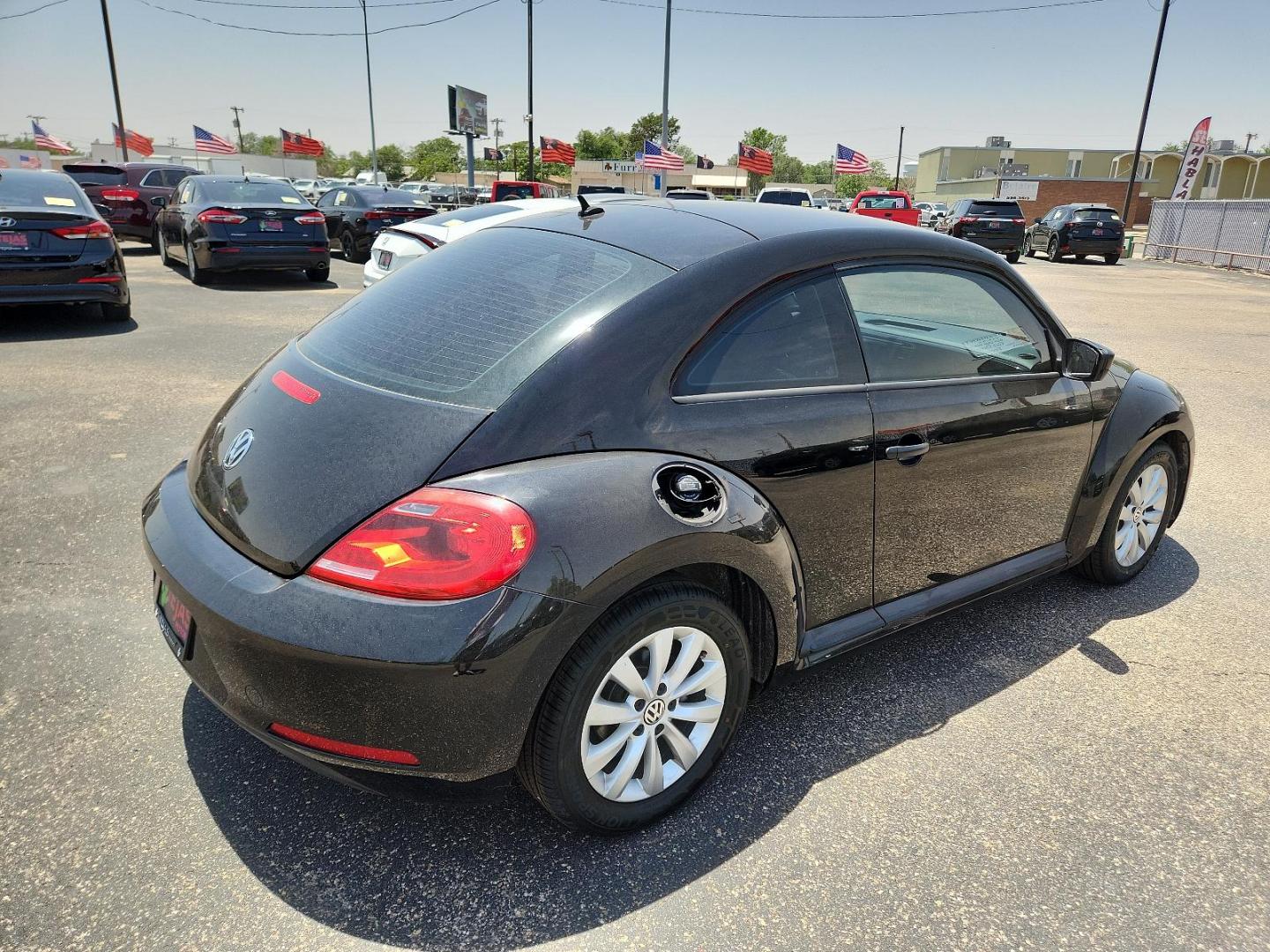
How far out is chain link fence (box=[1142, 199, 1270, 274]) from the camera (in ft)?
75.7

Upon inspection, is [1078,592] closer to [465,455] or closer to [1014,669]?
[1014,669]

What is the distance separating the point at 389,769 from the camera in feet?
6.53

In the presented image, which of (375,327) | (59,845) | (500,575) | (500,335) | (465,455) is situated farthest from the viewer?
(375,327)

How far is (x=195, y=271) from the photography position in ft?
42.4

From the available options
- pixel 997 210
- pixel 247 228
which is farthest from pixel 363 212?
pixel 997 210

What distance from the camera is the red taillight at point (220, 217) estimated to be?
39.8 ft

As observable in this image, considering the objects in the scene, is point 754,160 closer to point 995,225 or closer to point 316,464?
point 995,225

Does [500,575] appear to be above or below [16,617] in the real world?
above

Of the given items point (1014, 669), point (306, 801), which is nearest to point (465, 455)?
point (306, 801)

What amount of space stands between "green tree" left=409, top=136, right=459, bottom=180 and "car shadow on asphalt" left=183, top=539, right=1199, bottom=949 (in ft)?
337

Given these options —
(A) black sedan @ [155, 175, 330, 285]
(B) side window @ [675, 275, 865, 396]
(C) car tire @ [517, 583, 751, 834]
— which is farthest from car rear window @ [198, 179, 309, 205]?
(C) car tire @ [517, 583, 751, 834]

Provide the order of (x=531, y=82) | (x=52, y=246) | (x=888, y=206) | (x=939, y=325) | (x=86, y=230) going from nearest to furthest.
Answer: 1. (x=939, y=325)
2. (x=52, y=246)
3. (x=86, y=230)
4. (x=888, y=206)
5. (x=531, y=82)

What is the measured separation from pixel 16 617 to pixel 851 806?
10.1 feet

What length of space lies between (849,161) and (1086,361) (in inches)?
1413
